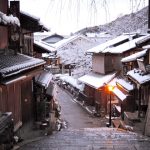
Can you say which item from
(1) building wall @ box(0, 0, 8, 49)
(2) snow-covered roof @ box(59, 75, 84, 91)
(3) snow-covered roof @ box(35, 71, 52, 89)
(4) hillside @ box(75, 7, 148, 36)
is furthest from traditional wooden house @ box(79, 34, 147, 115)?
(1) building wall @ box(0, 0, 8, 49)

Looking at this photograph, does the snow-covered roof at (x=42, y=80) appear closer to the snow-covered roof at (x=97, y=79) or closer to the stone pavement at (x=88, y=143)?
the stone pavement at (x=88, y=143)

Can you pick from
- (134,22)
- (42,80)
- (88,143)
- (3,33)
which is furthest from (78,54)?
(134,22)

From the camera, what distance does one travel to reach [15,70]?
30.2ft

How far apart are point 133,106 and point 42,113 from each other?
8.52 m

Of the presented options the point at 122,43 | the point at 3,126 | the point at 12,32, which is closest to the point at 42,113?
the point at 12,32

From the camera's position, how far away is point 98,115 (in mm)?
32062

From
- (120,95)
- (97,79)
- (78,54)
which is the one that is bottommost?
(120,95)

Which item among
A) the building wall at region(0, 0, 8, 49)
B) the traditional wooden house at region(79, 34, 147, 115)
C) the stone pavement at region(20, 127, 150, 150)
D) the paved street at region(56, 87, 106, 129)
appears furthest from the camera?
the traditional wooden house at region(79, 34, 147, 115)

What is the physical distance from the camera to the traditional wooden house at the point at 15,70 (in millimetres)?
10320

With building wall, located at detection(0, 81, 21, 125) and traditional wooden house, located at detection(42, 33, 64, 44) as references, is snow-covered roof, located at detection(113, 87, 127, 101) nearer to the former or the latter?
building wall, located at detection(0, 81, 21, 125)

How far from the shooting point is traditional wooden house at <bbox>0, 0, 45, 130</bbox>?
1032 cm

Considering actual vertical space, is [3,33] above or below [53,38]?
below

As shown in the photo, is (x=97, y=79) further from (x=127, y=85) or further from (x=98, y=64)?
(x=127, y=85)

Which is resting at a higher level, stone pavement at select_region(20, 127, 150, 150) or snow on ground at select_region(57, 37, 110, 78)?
snow on ground at select_region(57, 37, 110, 78)
